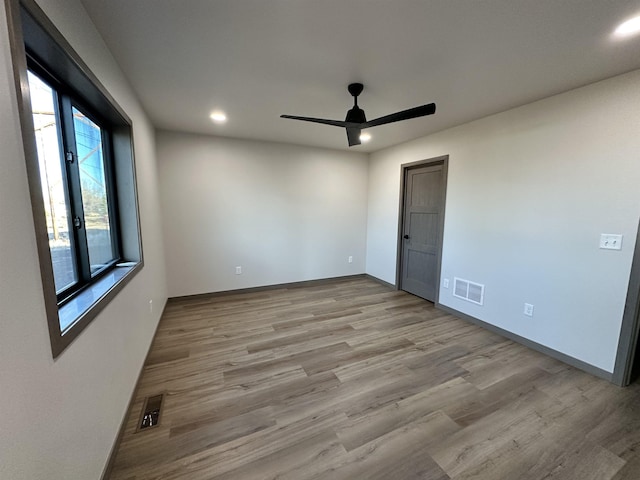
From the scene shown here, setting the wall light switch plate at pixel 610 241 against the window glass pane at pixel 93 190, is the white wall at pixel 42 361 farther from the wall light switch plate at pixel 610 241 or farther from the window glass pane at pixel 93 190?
the wall light switch plate at pixel 610 241

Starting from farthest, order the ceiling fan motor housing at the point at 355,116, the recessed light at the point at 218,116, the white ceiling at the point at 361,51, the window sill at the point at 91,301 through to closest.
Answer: the recessed light at the point at 218,116, the ceiling fan motor housing at the point at 355,116, the white ceiling at the point at 361,51, the window sill at the point at 91,301

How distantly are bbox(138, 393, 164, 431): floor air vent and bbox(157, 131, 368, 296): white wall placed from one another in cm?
219

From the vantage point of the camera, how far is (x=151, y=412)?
1785 mm

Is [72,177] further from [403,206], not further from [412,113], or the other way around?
[403,206]

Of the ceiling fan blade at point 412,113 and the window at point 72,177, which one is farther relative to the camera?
the ceiling fan blade at point 412,113

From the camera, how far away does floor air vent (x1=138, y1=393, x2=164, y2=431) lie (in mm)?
1686

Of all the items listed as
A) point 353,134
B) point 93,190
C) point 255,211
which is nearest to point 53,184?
point 93,190

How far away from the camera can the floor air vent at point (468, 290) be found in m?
3.15

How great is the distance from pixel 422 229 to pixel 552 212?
1646 mm

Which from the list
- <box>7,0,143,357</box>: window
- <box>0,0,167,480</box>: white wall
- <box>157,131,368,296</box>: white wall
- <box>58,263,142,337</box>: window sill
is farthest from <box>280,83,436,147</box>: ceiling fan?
<box>157,131,368,296</box>: white wall

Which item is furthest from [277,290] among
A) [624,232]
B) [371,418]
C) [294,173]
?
[624,232]

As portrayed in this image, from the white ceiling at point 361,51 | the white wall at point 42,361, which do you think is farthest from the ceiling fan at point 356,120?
the white wall at point 42,361

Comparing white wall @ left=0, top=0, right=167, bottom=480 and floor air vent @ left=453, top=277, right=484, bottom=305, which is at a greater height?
white wall @ left=0, top=0, right=167, bottom=480

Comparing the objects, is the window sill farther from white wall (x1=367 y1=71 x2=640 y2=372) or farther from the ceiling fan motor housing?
white wall (x1=367 y1=71 x2=640 y2=372)
